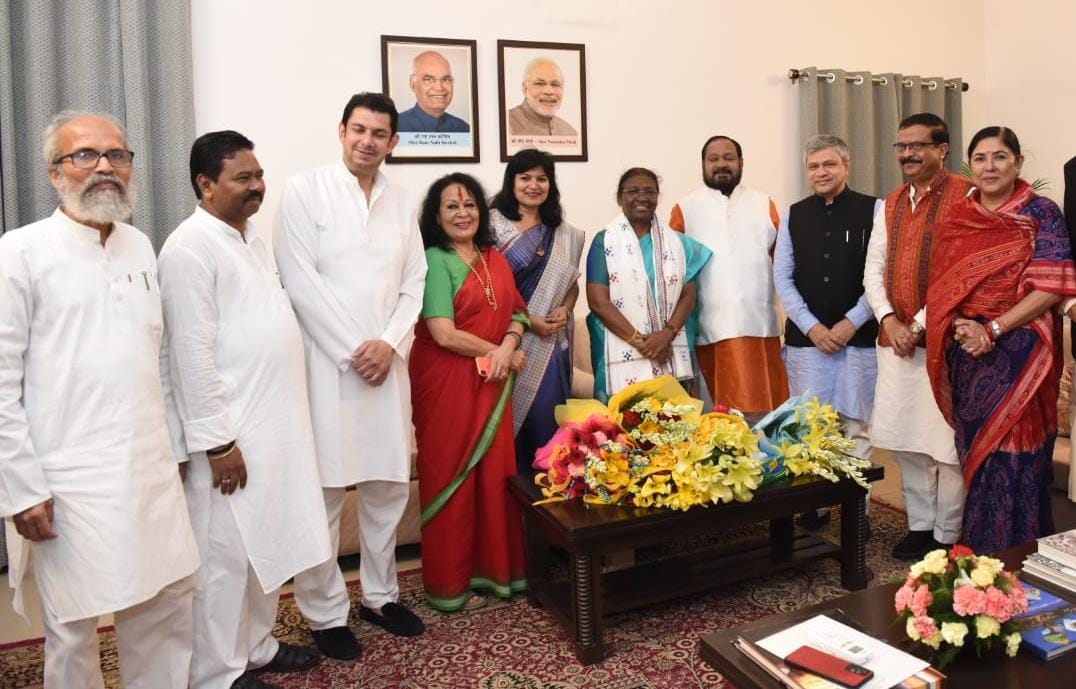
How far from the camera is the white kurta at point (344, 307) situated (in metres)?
2.50

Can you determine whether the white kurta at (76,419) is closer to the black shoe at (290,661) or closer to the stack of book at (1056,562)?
the black shoe at (290,661)

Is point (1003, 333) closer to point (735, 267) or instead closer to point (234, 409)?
point (735, 267)

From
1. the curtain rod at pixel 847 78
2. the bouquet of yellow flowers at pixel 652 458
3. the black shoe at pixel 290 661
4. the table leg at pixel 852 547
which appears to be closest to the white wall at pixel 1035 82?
the curtain rod at pixel 847 78

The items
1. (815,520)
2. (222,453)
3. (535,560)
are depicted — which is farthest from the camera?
(815,520)

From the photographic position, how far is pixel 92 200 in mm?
1833

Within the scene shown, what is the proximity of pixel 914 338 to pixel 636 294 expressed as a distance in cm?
102

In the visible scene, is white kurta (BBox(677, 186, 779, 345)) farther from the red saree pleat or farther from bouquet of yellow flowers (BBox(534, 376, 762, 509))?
the red saree pleat

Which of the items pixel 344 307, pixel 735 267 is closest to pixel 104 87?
pixel 344 307

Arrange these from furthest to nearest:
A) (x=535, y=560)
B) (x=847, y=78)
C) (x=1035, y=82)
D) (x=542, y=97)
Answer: (x=1035, y=82), (x=847, y=78), (x=542, y=97), (x=535, y=560)

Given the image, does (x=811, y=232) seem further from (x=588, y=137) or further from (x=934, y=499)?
(x=588, y=137)

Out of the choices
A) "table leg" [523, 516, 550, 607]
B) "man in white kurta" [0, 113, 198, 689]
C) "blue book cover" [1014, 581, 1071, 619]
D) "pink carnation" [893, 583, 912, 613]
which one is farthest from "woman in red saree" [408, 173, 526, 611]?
"blue book cover" [1014, 581, 1071, 619]

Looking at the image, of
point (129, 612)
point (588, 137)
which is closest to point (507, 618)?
point (129, 612)

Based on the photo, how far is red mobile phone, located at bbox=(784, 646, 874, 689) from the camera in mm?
1483

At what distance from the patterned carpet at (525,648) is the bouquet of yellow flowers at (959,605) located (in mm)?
788
